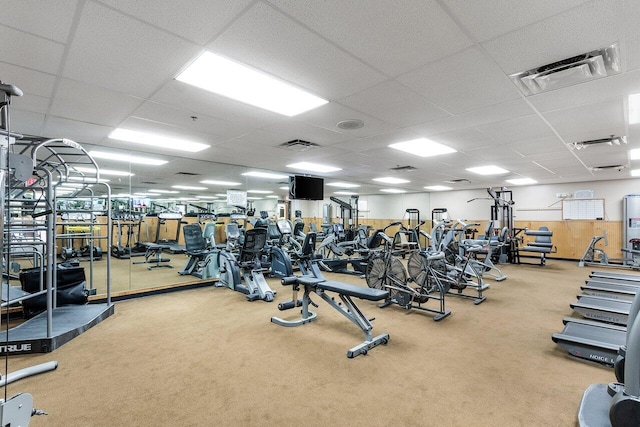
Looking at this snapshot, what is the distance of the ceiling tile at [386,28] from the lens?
5.47 feet

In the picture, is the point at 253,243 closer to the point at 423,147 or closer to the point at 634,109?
the point at 423,147

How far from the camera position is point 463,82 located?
2586mm

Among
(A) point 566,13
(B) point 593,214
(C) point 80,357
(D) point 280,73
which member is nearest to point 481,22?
(A) point 566,13

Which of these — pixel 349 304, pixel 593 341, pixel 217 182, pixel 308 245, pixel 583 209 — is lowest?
pixel 593 341

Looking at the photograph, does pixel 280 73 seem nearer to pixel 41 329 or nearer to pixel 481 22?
pixel 481 22

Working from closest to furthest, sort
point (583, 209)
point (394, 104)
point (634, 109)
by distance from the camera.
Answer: point (394, 104) → point (634, 109) → point (583, 209)

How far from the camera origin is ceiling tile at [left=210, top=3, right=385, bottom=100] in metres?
1.81

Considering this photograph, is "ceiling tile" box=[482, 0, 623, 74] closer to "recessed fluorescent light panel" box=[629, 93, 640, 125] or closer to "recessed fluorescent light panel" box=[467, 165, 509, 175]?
"recessed fluorescent light panel" box=[629, 93, 640, 125]

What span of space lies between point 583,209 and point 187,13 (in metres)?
11.8

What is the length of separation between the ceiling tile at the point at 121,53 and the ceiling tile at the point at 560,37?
2146 mm

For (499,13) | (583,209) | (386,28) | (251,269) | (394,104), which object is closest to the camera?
(499,13)

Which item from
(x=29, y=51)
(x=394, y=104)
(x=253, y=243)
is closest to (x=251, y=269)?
(x=253, y=243)

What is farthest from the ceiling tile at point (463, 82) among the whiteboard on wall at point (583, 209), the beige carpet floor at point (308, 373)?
the whiteboard on wall at point (583, 209)

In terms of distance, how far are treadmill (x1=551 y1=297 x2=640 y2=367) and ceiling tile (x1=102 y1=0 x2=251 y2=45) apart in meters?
3.83
